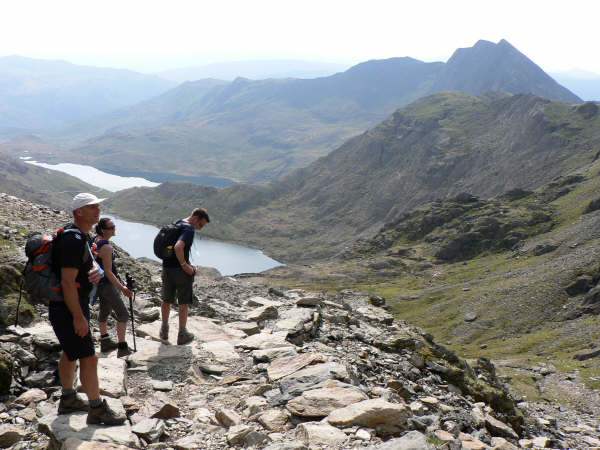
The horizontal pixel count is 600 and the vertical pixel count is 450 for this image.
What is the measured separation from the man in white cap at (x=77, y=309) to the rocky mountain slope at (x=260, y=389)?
40 cm

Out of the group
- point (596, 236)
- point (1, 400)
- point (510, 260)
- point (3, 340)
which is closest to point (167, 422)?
point (1, 400)

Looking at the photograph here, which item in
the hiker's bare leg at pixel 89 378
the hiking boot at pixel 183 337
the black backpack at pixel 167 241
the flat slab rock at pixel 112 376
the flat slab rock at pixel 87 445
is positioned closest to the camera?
the flat slab rock at pixel 87 445

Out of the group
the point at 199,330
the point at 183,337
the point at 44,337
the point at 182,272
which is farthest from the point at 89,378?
the point at 199,330

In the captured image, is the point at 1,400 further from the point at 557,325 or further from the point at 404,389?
the point at 557,325

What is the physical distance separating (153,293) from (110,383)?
13215mm

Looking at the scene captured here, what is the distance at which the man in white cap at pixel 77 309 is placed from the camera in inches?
333

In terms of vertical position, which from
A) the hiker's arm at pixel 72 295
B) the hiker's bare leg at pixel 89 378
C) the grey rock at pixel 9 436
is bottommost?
the grey rock at pixel 9 436

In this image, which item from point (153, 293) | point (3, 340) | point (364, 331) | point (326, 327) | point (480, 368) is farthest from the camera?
point (480, 368)

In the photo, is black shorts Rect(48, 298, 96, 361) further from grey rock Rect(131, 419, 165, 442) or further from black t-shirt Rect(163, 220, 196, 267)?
black t-shirt Rect(163, 220, 196, 267)

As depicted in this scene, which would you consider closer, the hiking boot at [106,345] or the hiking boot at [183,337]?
the hiking boot at [106,345]

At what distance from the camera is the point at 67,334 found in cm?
876

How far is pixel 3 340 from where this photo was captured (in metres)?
12.3

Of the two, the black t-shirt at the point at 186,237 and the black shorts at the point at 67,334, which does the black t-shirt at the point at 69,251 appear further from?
the black t-shirt at the point at 186,237

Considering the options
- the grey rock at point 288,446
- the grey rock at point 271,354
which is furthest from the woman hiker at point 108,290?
the grey rock at point 288,446
